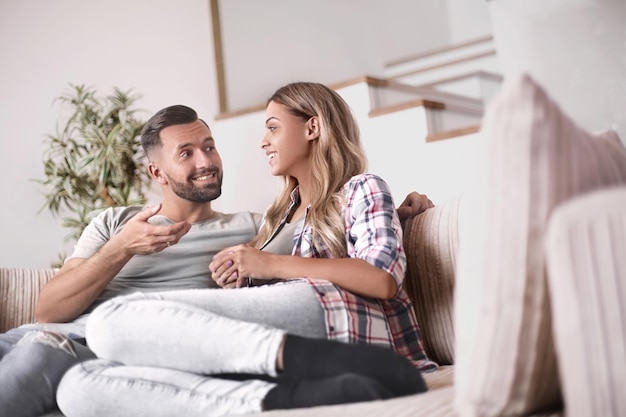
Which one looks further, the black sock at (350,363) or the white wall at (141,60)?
the white wall at (141,60)

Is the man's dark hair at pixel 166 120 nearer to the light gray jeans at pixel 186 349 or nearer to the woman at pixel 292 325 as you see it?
the woman at pixel 292 325

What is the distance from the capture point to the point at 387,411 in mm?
989

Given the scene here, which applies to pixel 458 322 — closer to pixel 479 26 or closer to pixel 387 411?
pixel 387 411

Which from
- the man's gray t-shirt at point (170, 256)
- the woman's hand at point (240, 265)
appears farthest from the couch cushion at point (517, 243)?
the man's gray t-shirt at point (170, 256)

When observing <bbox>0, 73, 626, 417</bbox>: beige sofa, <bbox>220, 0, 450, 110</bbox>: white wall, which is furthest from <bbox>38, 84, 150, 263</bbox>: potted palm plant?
<bbox>0, 73, 626, 417</bbox>: beige sofa

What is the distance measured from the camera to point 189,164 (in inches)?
88.5

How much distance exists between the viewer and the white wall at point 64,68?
3.60 metres

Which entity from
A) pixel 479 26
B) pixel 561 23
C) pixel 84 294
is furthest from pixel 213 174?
pixel 479 26

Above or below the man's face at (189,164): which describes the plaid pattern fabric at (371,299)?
below

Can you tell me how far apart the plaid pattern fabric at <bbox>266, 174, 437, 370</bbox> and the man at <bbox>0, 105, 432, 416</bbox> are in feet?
0.74

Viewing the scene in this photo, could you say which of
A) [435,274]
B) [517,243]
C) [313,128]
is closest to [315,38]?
[313,128]

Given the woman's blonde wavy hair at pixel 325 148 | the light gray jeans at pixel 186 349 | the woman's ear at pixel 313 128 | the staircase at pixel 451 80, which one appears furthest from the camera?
the staircase at pixel 451 80

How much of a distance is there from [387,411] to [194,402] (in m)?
0.38

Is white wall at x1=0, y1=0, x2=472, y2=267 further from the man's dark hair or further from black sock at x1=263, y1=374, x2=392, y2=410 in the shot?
black sock at x1=263, y1=374, x2=392, y2=410
